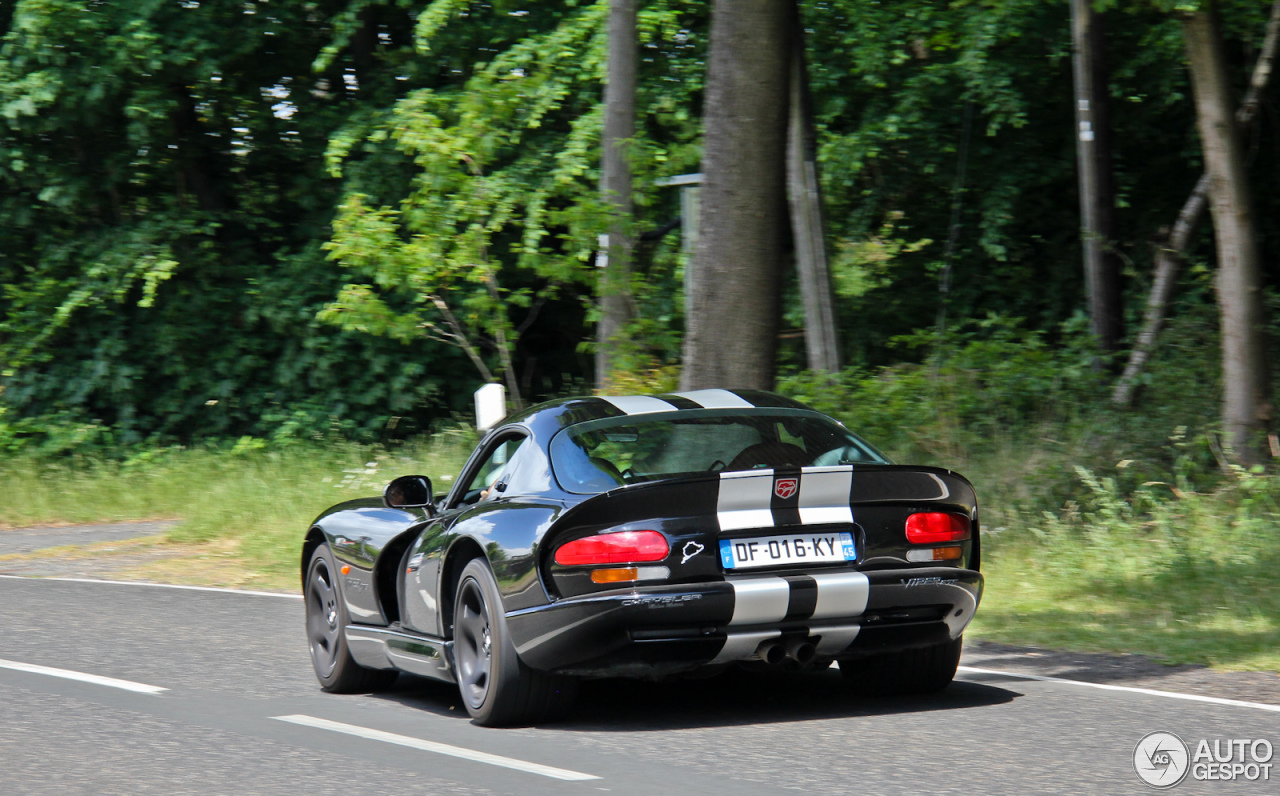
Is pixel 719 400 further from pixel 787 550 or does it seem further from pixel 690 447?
pixel 787 550

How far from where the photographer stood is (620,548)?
19.1ft

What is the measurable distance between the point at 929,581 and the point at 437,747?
2008 millimetres

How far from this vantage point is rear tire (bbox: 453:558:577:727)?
6.11 metres

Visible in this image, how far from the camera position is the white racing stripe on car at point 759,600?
5797mm

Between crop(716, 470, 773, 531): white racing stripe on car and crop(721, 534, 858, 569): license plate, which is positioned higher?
crop(716, 470, 773, 531): white racing stripe on car

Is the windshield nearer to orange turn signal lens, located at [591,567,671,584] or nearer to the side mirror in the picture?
orange turn signal lens, located at [591,567,671,584]

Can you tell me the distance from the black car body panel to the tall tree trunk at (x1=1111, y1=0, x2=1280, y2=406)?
8614mm

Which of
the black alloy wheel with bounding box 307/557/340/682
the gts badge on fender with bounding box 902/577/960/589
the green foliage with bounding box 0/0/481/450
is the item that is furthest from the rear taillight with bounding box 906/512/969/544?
the green foliage with bounding box 0/0/481/450

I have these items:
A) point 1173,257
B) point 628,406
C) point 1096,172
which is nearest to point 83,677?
point 628,406

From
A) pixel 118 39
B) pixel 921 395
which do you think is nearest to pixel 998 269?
pixel 921 395

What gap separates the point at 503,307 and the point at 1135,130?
8156 millimetres

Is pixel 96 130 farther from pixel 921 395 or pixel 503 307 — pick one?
pixel 921 395

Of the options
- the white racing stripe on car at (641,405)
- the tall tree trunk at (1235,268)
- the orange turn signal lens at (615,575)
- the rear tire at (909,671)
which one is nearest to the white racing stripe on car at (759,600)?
the orange turn signal lens at (615,575)

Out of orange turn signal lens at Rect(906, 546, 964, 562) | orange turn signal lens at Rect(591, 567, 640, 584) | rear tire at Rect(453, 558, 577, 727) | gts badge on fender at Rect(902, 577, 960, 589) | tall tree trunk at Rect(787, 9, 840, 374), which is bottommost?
rear tire at Rect(453, 558, 577, 727)
